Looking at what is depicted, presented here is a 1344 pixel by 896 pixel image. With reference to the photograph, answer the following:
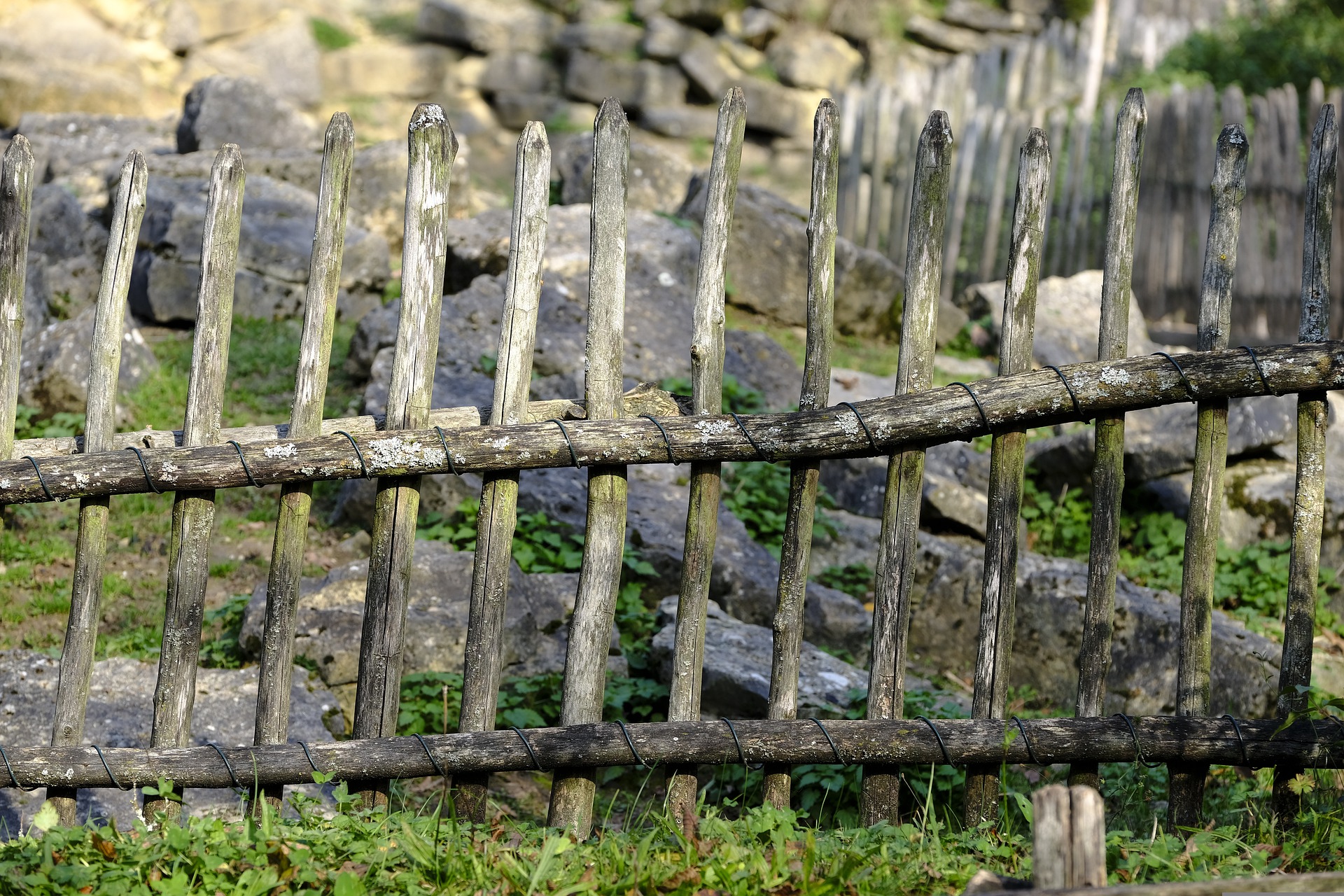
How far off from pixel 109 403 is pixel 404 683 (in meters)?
1.53

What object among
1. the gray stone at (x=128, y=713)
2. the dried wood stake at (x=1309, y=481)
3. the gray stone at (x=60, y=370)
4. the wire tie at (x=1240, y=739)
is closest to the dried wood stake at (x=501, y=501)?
the gray stone at (x=128, y=713)

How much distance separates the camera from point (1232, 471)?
6.25 metres

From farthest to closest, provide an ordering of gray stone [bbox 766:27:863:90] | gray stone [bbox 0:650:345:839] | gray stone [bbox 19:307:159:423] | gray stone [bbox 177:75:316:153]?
gray stone [bbox 766:27:863:90] → gray stone [bbox 177:75:316:153] → gray stone [bbox 19:307:159:423] → gray stone [bbox 0:650:345:839]

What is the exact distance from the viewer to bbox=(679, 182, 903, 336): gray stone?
8.45 m

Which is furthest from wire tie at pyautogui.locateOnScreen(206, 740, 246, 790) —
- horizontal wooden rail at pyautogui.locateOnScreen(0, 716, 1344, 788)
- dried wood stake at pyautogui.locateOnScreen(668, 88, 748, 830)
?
dried wood stake at pyautogui.locateOnScreen(668, 88, 748, 830)

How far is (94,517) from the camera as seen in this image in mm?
3258

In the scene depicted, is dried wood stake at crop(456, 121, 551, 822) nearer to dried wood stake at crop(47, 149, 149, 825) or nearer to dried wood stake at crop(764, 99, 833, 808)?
dried wood stake at crop(764, 99, 833, 808)

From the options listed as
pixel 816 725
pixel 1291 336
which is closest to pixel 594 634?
pixel 816 725

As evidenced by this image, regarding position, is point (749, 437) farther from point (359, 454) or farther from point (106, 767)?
point (106, 767)

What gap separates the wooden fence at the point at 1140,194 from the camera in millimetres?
8938

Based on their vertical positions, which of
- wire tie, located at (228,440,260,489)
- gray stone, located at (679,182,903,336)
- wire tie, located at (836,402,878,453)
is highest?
wire tie, located at (836,402,878,453)

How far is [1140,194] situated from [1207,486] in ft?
24.2

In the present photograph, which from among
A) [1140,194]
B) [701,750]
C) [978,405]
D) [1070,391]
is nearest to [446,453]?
[701,750]

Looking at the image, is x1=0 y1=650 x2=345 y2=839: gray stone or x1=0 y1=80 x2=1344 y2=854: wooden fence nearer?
x1=0 y1=80 x2=1344 y2=854: wooden fence
